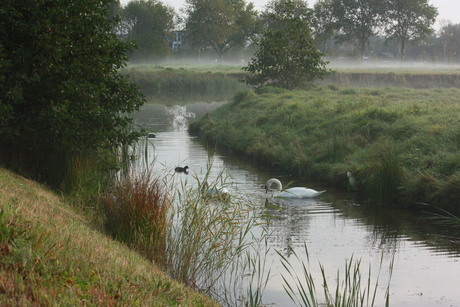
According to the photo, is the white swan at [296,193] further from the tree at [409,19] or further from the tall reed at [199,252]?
the tree at [409,19]

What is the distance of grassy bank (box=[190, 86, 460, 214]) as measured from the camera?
1286cm

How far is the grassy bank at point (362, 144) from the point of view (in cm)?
1286

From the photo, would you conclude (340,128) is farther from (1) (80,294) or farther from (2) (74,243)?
(1) (80,294)

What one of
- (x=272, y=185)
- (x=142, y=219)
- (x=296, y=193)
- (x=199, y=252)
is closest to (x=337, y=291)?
(x=199, y=252)

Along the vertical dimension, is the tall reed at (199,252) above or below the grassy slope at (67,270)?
below

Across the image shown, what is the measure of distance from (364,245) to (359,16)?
225 feet

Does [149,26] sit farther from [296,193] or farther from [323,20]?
[296,193]

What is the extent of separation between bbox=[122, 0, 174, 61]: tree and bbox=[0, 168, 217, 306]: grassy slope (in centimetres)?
8639

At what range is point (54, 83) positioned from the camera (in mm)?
10570

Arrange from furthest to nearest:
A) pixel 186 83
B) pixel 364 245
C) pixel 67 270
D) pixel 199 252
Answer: pixel 186 83 → pixel 364 245 → pixel 199 252 → pixel 67 270

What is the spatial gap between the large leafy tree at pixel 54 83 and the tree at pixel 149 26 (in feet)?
268

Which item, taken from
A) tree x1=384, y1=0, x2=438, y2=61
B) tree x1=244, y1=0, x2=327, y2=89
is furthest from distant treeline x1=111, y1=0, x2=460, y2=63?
tree x1=244, y1=0, x2=327, y2=89

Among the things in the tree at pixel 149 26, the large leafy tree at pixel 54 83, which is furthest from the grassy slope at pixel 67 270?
the tree at pixel 149 26

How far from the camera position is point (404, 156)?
1409cm
